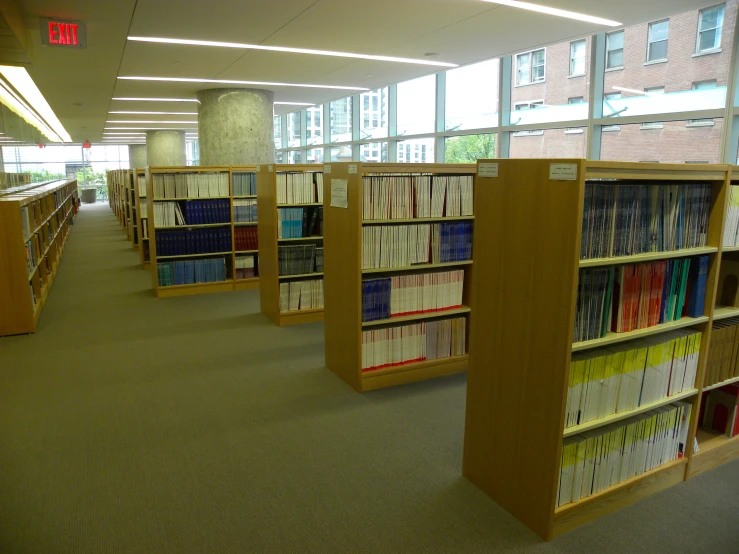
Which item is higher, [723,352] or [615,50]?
[615,50]

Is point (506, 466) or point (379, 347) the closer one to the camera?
point (506, 466)

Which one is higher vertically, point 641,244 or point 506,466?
point 641,244

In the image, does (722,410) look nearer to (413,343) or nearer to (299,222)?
(413,343)

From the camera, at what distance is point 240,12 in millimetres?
4793

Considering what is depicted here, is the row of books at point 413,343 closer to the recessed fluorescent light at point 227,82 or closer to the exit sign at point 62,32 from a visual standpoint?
the exit sign at point 62,32

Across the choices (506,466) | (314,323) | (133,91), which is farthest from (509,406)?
(133,91)

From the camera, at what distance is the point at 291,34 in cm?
563

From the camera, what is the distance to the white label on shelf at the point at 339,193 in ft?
13.1

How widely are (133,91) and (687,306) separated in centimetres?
915

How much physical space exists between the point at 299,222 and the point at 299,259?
1.42ft

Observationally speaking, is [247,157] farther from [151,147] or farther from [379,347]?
[151,147]

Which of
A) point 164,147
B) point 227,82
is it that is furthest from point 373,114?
point 164,147

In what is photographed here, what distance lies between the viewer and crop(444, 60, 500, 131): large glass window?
320 inches

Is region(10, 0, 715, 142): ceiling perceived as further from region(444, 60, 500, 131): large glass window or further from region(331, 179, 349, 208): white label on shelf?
region(331, 179, 349, 208): white label on shelf
